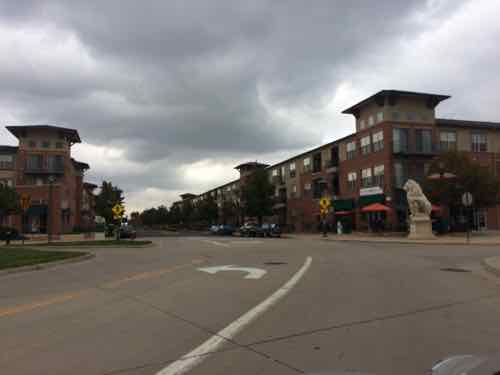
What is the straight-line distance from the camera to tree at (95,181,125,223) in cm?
8344

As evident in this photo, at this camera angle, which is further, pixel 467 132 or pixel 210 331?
pixel 467 132

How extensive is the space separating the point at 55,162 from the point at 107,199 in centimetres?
1510

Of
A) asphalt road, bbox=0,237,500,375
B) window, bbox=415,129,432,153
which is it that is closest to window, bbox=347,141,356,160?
window, bbox=415,129,432,153

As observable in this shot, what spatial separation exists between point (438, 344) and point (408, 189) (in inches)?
1342

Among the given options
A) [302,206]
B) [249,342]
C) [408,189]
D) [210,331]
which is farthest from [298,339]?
[302,206]

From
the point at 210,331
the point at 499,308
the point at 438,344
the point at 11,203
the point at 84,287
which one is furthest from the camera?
the point at 11,203

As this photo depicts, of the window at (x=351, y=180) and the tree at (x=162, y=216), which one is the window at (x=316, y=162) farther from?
the tree at (x=162, y=216)

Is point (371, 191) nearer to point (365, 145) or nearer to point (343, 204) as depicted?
point (365, 145)

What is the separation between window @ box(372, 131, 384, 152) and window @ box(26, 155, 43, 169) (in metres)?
47.2

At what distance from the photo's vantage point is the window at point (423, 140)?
53.6 meters

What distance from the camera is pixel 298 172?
253 ft

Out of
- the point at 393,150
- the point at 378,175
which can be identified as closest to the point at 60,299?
the point at 393,150

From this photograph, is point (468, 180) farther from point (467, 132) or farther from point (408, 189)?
point (467, 132)

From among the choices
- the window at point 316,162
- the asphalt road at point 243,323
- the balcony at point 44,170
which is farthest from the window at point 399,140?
the balcony at point 44,170
